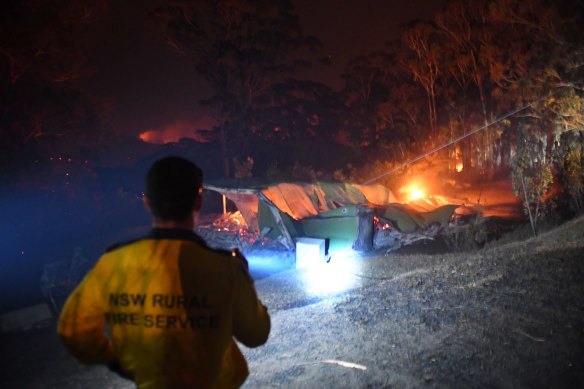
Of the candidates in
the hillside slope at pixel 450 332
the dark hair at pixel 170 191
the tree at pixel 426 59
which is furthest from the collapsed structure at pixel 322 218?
the tree at pixel 426 59

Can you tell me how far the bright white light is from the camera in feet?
28.6

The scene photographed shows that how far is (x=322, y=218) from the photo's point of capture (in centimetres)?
1344

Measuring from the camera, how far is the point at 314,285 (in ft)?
30.4

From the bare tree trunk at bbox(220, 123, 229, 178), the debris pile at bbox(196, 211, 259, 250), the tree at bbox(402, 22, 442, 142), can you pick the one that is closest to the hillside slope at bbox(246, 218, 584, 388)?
the debris pile at bbox(196, 211, 259, 250)

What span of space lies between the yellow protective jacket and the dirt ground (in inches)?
89.5

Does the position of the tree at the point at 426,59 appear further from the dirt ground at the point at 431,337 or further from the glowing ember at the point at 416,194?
the dirt ground at the point at 431,337

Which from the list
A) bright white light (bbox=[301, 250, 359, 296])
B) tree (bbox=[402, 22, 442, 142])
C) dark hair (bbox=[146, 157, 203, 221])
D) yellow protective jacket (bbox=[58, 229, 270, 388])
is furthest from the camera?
tree (bbox=[402, 22, 442, 142])

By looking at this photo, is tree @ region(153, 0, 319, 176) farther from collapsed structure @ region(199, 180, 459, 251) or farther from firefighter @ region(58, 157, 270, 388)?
firefighter @ region(58, 157, 270, 388)

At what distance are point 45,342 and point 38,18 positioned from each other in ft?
36.3

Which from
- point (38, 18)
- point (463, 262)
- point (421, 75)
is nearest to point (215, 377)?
point (463, 262)

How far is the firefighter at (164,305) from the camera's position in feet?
5.51

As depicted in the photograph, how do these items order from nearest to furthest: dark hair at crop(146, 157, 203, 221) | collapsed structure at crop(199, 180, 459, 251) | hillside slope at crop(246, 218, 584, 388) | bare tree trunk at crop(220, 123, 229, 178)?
1. dark hair at crop(146, 157, 203, 221)
2. hillside slope at crop(246, 218, 584, 388)
3. collapsed structure at crop(199, 180, 459, 251)
4. bare tree trunk at crop(220, 123, 229, 178)

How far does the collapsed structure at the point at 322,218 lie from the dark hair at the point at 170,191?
1052 centimetres

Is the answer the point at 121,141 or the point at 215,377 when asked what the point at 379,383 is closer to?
the point at 215,377
